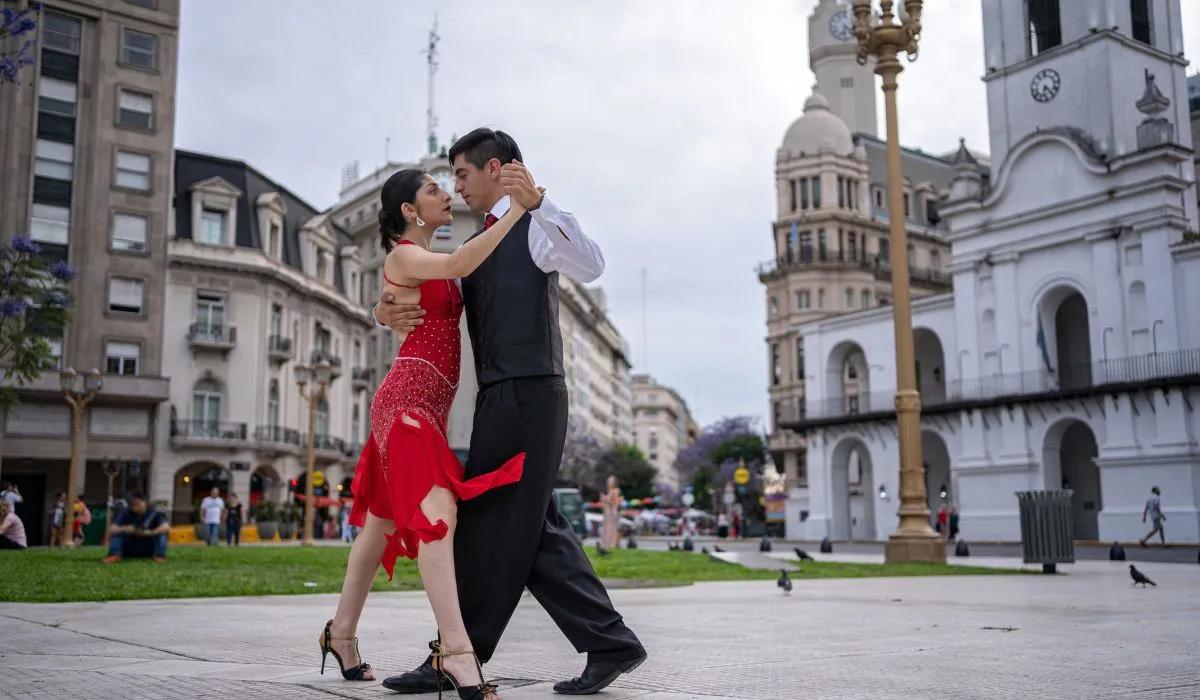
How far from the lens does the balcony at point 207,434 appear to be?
145 feet

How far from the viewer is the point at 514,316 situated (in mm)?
3596

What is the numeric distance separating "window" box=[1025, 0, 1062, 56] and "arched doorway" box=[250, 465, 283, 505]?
122 feet

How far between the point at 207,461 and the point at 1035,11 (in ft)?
126

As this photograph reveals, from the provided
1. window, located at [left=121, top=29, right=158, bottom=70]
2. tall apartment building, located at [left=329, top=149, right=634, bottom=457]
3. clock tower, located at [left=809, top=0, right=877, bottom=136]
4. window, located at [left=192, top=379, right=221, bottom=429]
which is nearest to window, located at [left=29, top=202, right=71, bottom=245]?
window, located at [left=121, top=29, right=158, bottom=70]

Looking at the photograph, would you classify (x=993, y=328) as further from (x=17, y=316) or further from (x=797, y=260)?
(x=17, y=316)

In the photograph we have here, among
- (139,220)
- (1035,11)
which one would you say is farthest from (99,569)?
(1035,11)

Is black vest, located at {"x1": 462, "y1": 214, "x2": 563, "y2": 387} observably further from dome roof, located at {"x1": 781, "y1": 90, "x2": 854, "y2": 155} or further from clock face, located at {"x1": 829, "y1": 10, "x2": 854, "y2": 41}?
clock face, located at {"x1": 829, "y1": 10, "x2": 854, "y2": 41}

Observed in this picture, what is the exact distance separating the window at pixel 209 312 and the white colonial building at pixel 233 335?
0.15 ft

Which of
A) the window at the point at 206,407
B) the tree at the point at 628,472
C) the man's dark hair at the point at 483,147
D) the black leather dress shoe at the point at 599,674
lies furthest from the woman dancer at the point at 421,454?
the tree at the point at 628,472

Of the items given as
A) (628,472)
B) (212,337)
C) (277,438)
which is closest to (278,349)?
(212,337)

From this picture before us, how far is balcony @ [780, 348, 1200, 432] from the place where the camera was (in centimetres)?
3388

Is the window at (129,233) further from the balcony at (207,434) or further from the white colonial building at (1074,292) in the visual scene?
the white colonial building at (1074,292)

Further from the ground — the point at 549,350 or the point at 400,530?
the point at 549,350

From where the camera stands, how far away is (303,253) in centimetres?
5294
